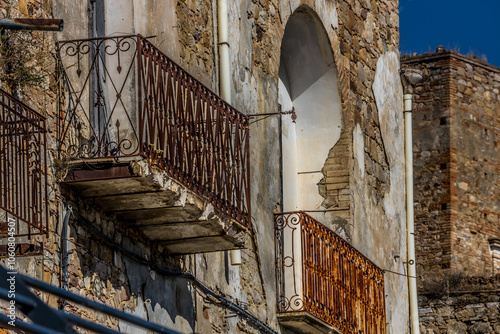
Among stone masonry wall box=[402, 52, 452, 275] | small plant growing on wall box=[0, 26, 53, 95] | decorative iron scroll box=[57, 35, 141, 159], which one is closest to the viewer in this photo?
small plant growing on wall box=[0, 26, 53, 95]

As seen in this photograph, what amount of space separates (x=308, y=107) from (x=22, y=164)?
597 cm

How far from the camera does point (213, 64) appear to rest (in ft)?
32.0

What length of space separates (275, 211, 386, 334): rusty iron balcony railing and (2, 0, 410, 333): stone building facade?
12 cm

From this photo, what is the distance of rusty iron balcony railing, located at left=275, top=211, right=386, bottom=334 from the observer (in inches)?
414

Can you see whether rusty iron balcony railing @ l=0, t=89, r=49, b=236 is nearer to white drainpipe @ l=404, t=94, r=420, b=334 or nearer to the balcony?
the balcony

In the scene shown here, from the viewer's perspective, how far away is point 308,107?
487 inches

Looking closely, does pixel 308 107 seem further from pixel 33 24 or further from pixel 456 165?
pixel 456 165

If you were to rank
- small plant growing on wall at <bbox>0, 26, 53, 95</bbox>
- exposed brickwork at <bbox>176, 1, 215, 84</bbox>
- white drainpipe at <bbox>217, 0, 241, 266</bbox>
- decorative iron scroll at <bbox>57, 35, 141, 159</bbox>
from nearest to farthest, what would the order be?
small plant growing on wall at <bbox>0, 26, 53, 95</bbox>, decorative iron scroll at <bbox>57, 35, 141, 159</bbox>, exposed brickwork at <bbox>176, 1, 215, 84</bbox>, white drainpipe at <bbox>217, 0, 241, 266</bbox>

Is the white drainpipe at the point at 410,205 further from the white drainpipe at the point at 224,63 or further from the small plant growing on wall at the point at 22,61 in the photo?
the small plant growing on wall at the point at 22,61

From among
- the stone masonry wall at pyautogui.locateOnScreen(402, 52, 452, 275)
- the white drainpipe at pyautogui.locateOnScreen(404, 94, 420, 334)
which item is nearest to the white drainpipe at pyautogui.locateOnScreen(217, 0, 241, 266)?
the white drainpipe at pyautogui.locateOnScreen(404, 94, 420, 334)

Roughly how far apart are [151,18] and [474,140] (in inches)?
720

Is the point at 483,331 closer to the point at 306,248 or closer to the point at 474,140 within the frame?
the point at 474,140

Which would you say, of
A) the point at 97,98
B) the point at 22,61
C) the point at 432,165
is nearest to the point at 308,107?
the point at 97,98

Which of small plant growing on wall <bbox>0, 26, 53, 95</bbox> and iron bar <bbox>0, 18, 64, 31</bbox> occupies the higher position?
iron bar <bbox>0, 18, 64, 31</bbox>
